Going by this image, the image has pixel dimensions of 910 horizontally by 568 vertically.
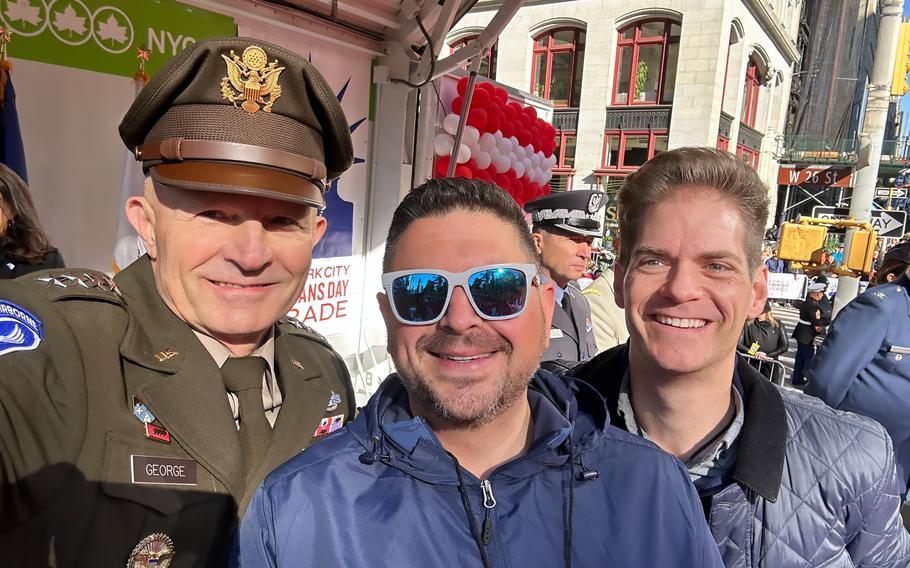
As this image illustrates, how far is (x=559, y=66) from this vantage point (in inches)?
810

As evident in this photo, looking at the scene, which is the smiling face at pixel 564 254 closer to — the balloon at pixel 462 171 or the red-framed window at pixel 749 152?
the balloon at pixel 462 171

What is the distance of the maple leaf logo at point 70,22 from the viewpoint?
3.13 meters

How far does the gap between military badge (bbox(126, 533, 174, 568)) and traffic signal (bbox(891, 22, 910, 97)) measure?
11346 millimetres

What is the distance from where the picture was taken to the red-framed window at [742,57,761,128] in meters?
22.5

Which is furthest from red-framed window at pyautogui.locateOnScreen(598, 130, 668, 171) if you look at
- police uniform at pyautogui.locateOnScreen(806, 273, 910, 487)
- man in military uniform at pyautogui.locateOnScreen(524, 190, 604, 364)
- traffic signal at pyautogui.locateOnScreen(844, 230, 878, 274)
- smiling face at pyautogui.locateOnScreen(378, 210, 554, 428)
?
smiling face at pyautogui.locateOnScreen(378, 210, 554, 428)

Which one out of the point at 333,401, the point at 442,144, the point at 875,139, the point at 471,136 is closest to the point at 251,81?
the point at 333,401

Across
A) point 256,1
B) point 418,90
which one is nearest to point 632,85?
point 418,90

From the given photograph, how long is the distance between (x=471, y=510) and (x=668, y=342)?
754mm

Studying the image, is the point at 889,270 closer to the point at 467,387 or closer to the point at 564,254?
the point at 564,254

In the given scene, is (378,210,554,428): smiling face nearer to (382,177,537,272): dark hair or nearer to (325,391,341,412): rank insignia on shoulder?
(382,177,537,272): dark hair

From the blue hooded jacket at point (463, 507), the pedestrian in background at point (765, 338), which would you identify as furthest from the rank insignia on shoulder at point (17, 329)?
the pedestrian in background at point (765, 338)

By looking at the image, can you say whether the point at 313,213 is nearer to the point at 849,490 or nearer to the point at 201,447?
the point at 201,447

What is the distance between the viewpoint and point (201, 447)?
127 cm

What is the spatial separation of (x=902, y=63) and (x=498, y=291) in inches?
448
